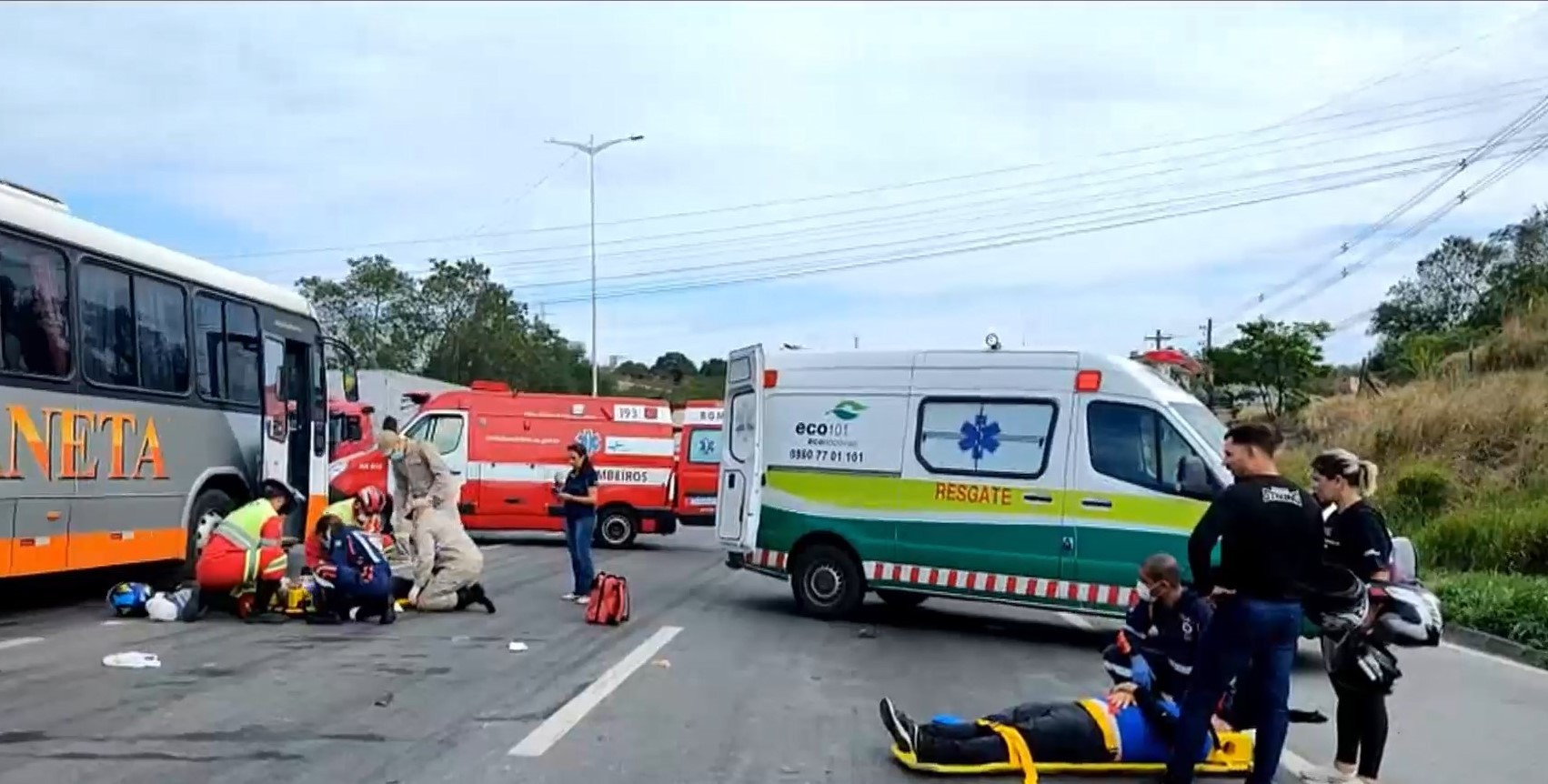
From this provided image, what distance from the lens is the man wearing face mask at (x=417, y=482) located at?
14055 mm

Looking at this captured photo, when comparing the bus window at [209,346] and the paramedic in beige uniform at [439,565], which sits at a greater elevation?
the bus window at [209,346]

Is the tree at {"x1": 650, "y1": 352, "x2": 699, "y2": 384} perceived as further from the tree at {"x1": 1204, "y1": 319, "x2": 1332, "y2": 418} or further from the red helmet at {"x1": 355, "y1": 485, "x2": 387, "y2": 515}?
the red helmet at {"x1": 355, "y1": 485, "x2": 387, "y2": 515}

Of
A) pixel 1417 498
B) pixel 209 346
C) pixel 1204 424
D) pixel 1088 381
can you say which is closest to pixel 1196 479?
pixel 1204 424

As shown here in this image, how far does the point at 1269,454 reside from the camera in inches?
271

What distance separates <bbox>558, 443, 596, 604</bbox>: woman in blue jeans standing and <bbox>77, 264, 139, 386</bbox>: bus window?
416 centimetres

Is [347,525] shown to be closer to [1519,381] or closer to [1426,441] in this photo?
[1426,441]

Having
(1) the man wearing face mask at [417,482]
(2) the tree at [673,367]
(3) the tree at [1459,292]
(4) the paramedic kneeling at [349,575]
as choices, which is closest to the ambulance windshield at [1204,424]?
(1) the man wearing face mask at [417,482]

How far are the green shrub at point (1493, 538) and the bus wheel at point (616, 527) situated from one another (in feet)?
39.4

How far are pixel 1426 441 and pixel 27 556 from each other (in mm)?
21799

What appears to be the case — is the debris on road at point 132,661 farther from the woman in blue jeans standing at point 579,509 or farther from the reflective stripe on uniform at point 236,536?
the woman in blue jeans standing at point 579,509

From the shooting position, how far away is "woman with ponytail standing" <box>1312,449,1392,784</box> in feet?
24.0

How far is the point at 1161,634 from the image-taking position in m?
7.58

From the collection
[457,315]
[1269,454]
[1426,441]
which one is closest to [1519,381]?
[1426,441]

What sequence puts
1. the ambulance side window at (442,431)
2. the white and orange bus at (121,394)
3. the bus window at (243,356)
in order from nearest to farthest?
1. the white and orange bus at (121,394)
2. the bus window at (243,356)
3. the ambulance side window at (442,431)
